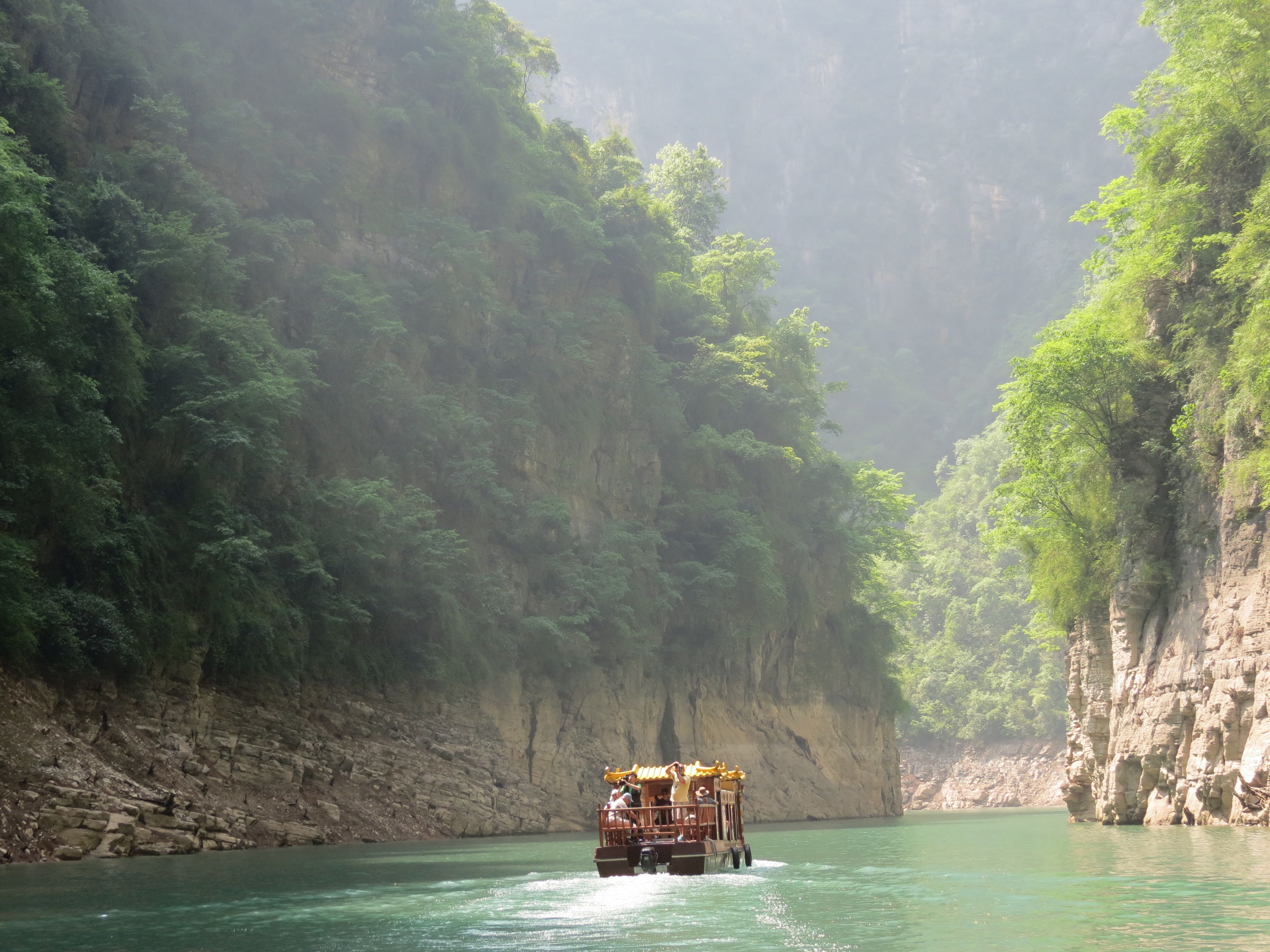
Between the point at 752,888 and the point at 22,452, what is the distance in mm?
16681

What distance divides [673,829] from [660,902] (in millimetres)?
4141

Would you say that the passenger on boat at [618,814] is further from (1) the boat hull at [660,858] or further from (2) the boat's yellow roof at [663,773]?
(1) the boat hull at [660,858]

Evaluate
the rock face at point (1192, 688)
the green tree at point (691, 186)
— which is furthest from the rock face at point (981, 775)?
the rock face at point (1192, 688)

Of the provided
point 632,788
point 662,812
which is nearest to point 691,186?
point 632,788

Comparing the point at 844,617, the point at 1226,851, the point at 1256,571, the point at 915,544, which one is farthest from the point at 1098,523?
the point at 915,544

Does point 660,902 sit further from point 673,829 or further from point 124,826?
point 124,826

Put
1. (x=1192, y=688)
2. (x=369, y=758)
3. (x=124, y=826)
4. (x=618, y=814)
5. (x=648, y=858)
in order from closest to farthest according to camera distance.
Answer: (x=648, y=858) → (x=618, y=814) → (x=124, y=826) → (x=1192, y=688) → (x=369, y=758)

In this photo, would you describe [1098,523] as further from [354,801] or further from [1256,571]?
[354,801]

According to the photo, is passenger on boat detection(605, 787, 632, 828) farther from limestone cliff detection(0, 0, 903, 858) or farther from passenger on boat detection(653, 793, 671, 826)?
limestone cliff detection(0, 0, 903, 858)

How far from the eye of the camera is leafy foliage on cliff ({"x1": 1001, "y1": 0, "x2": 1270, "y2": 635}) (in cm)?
3023

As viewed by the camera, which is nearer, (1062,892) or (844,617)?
(1062,892)

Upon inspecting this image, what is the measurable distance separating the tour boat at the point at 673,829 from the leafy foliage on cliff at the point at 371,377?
11894 millimetres

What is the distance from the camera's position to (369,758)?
109 ft

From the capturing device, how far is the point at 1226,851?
21516mm
